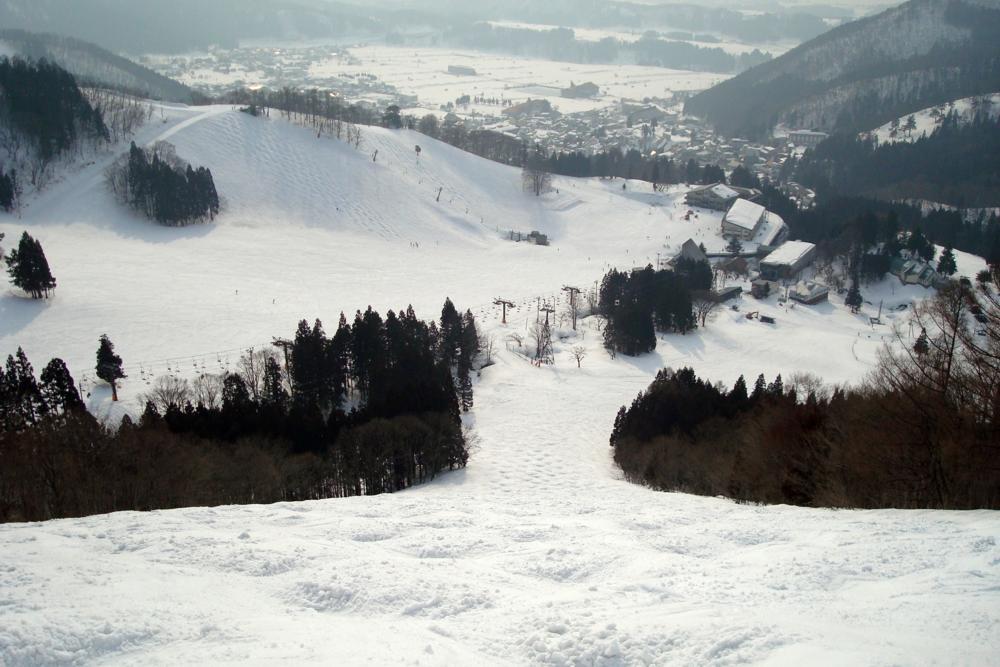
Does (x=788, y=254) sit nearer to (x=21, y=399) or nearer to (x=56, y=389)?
(x=56, y=389)

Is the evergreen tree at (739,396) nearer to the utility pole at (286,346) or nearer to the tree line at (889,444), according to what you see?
the tree line at (889,444)

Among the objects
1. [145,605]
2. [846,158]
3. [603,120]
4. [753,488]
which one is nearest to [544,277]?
[753,488]

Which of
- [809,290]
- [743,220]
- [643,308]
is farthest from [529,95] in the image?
[643,308]

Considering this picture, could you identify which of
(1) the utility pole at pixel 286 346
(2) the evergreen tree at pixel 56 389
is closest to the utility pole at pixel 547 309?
(1) the utility pole at pixel 286 346

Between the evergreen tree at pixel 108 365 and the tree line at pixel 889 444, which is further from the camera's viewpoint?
the evergreen tree at pixel 108 365

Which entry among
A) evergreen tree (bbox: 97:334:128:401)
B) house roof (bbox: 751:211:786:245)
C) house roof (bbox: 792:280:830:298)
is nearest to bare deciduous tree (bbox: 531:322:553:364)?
evergreen tree (bbox: 97:334:128:401)
